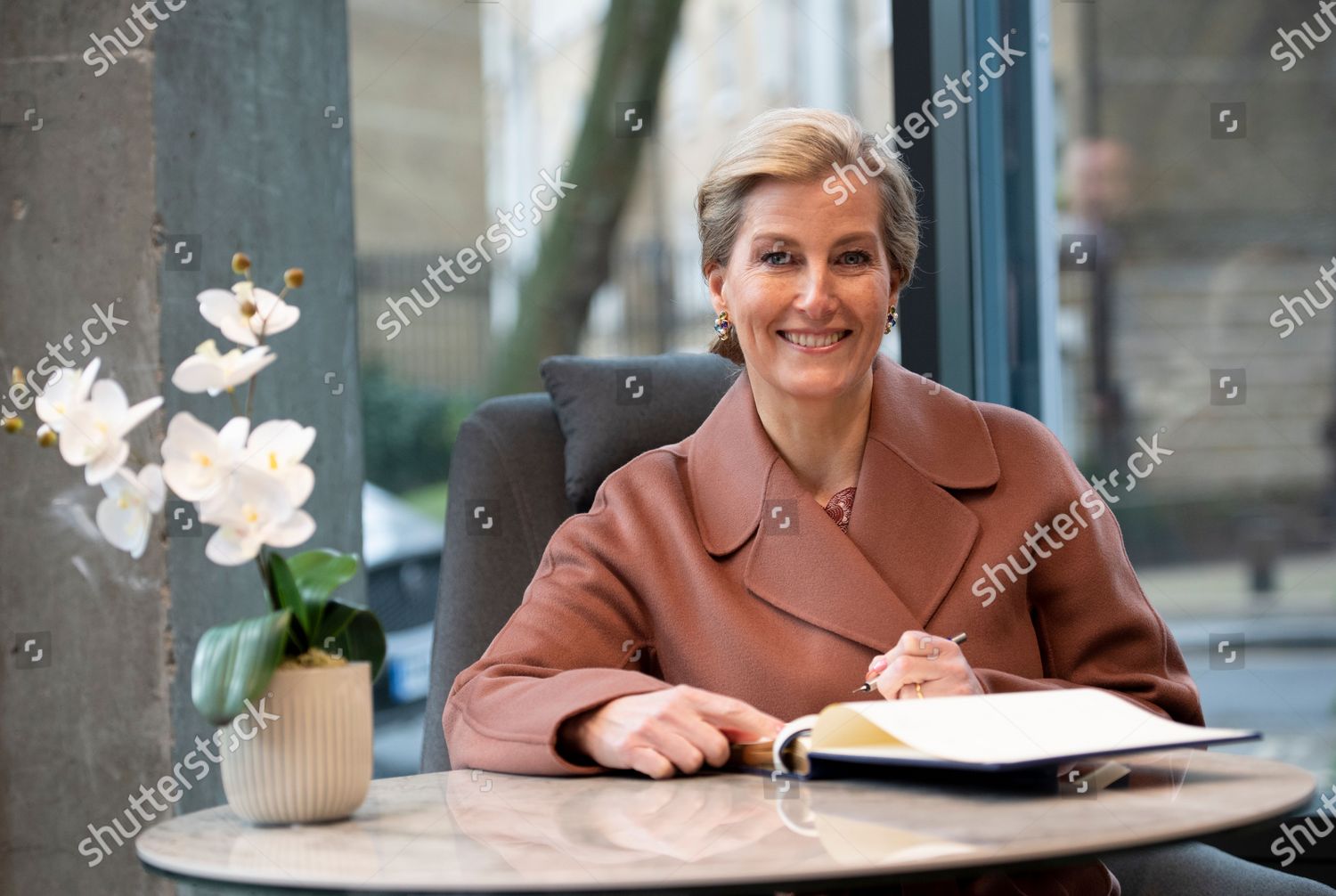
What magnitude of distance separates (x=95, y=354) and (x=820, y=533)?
1168 millimetres

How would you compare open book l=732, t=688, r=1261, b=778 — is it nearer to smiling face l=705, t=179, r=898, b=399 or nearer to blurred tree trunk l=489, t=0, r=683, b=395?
smiling face l=705, t=179, r=898, b=399

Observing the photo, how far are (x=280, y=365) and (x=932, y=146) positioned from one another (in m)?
1.28

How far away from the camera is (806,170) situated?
5.82 feet

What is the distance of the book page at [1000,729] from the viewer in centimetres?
116

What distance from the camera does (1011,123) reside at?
9.27ft

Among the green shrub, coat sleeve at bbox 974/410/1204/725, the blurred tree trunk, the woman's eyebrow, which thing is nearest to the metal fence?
the green shrub

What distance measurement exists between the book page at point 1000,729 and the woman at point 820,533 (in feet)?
0.61

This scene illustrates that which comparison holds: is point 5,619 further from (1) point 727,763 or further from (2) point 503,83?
(2) point 503,83

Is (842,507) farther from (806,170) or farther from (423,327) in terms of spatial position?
(423,327)

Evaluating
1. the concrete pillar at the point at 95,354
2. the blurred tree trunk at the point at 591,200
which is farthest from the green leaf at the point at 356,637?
the blurred tree trunk at the point at 591,200

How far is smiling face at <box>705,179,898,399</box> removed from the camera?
177cm

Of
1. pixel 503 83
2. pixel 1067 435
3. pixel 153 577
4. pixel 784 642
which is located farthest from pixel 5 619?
pixel 503 83

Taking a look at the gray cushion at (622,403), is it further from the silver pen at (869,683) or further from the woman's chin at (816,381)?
the silver pen at (869,683)

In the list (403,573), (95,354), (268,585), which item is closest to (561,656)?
(268,585)
